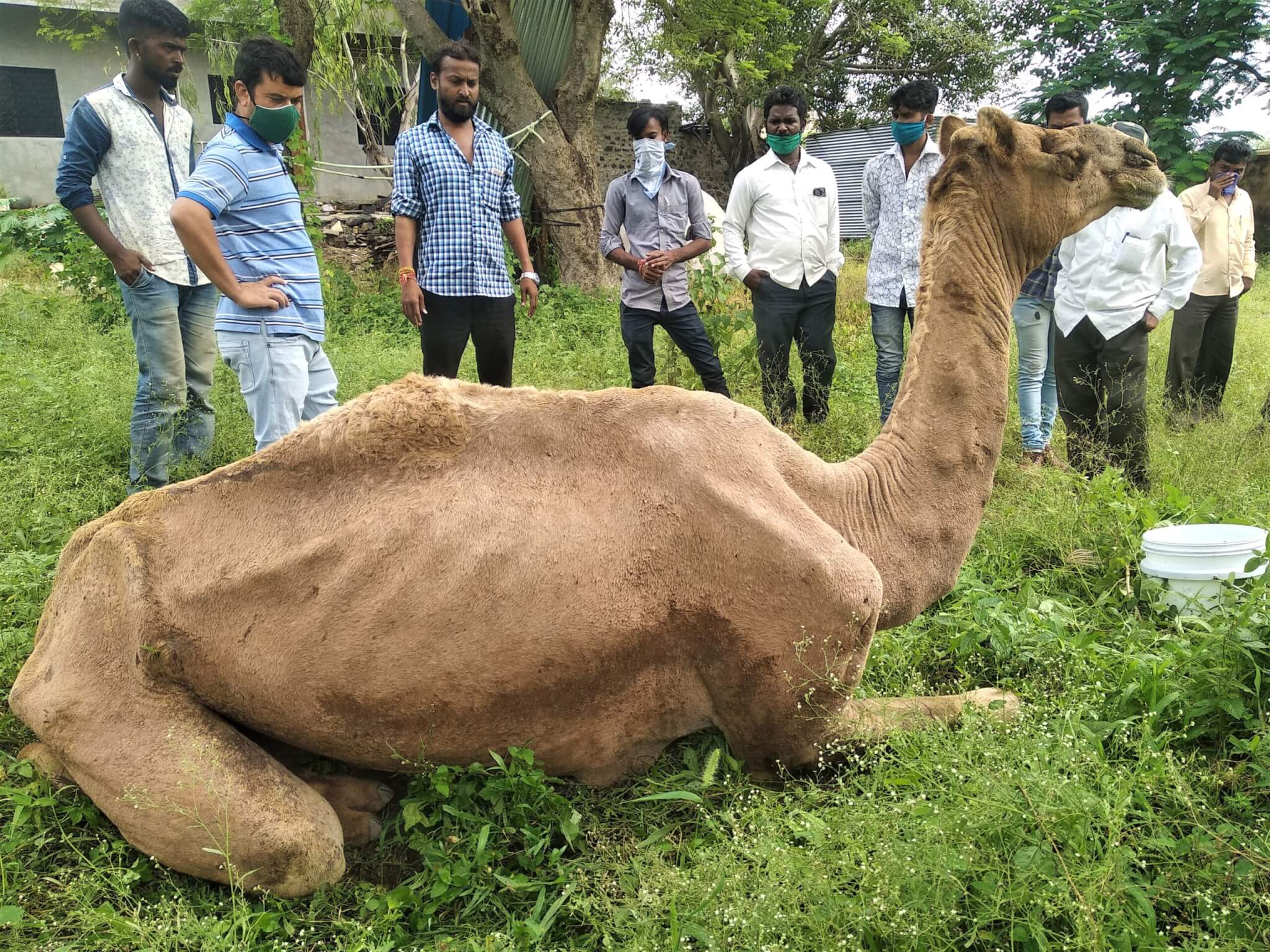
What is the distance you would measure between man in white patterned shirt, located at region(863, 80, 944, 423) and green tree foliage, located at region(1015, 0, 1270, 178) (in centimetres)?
1362

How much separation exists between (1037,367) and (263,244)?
16.2ft

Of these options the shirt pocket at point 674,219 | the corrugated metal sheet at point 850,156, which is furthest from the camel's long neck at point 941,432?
the corrugated metal sheet at point 850,156

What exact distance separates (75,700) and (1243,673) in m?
3.46

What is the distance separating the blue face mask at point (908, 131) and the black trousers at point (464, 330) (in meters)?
2.78

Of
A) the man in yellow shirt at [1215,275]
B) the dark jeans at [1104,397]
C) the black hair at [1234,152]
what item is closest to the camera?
the dark jeans at [1104,397]

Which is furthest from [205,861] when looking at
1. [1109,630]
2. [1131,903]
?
[1109,630]

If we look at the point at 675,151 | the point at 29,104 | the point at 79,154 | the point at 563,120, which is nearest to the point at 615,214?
the point at 79,154

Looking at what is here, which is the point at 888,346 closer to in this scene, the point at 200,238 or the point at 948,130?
the point at 948,130

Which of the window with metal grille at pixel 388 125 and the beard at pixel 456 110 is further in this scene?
the window with metal grille at pixel 388 125

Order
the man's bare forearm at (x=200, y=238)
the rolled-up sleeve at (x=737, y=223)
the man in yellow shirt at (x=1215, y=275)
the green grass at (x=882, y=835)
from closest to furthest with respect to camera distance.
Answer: the green grass at (x=882, y=835) → the man's bare forearm at (x=200, y=238) → the rolled-up sleeve at (x=737, y=223) → the man in yellow shirt at (x=1215, y=275)

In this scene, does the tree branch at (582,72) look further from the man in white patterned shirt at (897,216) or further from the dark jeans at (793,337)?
the dark jeans at (793,337)

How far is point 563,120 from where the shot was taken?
12617 mm

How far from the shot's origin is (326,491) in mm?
2639

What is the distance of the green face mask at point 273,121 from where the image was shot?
3.72m
